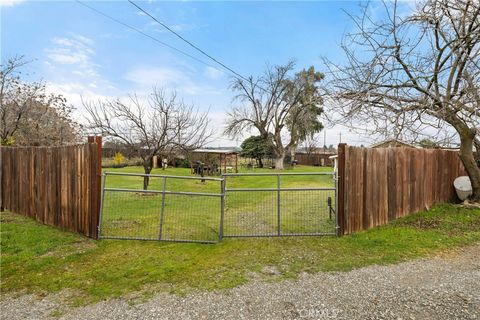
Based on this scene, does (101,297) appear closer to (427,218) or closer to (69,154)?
(69,154)

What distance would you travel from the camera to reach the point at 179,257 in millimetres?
4480

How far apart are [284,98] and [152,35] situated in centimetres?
2569

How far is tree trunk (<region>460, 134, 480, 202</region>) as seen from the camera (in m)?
7.47

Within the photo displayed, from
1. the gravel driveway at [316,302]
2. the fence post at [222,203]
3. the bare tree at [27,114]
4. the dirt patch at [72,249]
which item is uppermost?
the bare tree at [27,114]

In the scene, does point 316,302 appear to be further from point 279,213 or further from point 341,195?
point 341,195

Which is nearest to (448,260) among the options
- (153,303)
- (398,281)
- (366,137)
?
(398,281)

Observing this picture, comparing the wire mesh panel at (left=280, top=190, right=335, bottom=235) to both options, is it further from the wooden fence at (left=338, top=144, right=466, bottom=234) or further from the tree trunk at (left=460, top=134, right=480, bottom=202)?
the tree trunk at (left=460, top=134, right=480, bottom=202)

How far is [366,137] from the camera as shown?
7.07 meters

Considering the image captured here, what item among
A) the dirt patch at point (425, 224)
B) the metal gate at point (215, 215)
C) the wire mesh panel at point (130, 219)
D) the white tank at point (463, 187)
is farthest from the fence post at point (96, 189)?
the white tank at point (463, 187)

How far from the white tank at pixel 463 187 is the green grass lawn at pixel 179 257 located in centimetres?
238

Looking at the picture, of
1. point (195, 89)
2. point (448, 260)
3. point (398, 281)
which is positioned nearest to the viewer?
point (398, 281)

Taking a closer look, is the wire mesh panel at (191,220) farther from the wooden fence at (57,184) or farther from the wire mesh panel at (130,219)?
the wooden fence at (57,184)

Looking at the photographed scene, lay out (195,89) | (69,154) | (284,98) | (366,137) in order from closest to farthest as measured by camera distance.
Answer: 1. (69,154)
2. (366,137)
3. (195,89)
4. (284,98)

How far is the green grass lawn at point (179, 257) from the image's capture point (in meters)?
3.53
